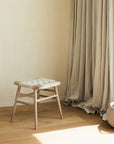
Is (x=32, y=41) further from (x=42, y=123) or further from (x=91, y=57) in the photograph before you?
(x=42, y=123)

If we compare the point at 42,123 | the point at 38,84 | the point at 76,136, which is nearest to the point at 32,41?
the point at 38,84

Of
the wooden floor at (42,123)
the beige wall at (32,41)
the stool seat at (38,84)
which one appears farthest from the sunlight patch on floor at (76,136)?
the beige wall at (32,41)

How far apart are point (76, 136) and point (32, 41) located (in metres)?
1.41

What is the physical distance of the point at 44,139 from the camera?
200 cm

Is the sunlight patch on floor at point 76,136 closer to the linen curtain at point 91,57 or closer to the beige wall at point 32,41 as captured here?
the linen curtain at point 91,57

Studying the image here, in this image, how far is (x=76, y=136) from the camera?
206cm

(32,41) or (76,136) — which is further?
(32,41)

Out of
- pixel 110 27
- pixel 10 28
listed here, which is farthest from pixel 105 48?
pixel 10 28

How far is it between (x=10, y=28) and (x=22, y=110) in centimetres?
98

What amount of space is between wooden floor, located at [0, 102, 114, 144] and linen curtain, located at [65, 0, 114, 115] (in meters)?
0.19

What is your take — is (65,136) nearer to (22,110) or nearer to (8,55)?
(22,110)

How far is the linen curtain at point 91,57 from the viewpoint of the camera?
2510 mm

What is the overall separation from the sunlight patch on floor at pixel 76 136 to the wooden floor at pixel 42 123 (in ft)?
0.08

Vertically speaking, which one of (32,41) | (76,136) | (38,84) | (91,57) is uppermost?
(32,41)
